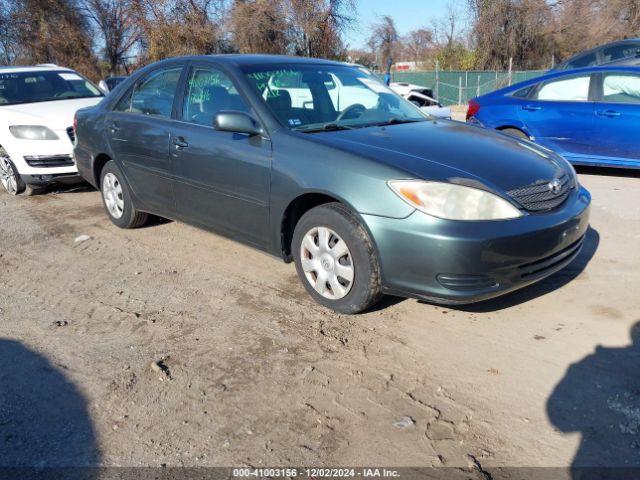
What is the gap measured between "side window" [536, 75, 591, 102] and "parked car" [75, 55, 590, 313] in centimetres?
371

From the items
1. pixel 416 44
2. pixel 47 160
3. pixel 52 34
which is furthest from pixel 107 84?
pixel 416 44

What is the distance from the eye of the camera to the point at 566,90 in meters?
7.66

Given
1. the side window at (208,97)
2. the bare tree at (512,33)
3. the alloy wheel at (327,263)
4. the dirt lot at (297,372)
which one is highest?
the bare tree at (512,33)

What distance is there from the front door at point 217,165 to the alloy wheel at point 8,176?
370 cm

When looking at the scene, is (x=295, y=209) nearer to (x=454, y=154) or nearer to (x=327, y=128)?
(x=327, y=128)

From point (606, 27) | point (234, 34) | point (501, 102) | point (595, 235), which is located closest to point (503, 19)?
point (606, 27)

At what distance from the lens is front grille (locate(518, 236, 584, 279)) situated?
3340 mm

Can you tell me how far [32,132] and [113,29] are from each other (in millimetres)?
22113

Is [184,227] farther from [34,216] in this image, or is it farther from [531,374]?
[531,374]

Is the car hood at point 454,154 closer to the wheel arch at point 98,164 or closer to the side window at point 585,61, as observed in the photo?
the wheel arch at point 98,164

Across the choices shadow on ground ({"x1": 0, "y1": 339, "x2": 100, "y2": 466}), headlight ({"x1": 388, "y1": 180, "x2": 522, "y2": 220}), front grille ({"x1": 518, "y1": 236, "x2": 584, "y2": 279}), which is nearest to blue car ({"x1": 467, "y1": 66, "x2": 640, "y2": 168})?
front grille ({"x1": 518, "y1": 236, "x2": 584, "y2": 279})

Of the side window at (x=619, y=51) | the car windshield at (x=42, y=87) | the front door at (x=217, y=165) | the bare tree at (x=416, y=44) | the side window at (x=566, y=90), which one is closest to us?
the front door at (x=217, y=165)

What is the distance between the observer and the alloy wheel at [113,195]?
560 centimetres

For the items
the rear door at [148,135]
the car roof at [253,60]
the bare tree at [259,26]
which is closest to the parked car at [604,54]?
the car roof at [253,60]
